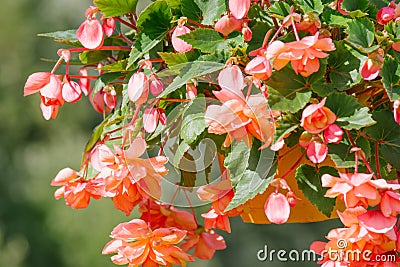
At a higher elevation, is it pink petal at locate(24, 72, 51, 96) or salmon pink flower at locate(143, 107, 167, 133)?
pink petal at locate(24, 72, 51, 96)

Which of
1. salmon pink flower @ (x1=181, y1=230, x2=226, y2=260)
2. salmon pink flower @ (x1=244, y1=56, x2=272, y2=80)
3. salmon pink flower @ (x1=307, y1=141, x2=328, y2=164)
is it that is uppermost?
salmon pink flower @ (x1=244, y1=56, x2=272, y2=80)

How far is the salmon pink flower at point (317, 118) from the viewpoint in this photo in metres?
0.65

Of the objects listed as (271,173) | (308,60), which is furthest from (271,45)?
(271,173)

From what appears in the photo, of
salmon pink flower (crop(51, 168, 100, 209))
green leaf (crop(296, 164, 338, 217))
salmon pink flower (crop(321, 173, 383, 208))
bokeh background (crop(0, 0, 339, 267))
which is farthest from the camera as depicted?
bokeh background (crop(0, 0, 339, 267))

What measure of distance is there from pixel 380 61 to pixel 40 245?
5.85 meters

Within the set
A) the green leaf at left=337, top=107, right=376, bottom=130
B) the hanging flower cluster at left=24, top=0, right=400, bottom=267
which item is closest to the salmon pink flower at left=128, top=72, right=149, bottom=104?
the hanging flower cluster at left=24, top=0, right=400, bottom=267

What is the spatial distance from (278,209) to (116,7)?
31cm

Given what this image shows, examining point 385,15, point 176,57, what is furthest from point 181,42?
point 385,15

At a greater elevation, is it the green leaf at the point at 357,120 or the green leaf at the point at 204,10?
the green leaf at the point at 204,10

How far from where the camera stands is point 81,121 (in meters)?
7.12

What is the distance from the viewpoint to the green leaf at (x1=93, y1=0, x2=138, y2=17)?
2.65 feet

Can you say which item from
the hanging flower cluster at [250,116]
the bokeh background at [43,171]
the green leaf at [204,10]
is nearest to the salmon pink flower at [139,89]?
the hanging flower cluster at [250,116]

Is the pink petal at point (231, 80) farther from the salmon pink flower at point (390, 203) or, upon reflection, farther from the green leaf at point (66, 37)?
the green leaf at point (66, 37)

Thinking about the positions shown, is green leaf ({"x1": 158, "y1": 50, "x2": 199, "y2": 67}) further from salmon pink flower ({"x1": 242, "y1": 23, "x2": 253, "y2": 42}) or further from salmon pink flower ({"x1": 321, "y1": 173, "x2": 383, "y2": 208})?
salmon pink flower ({"x1": 321, "y1": 173, "x2": 383, "y2": 208})
